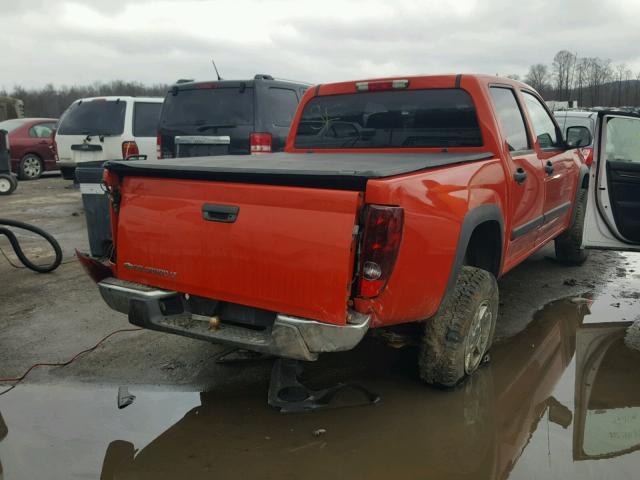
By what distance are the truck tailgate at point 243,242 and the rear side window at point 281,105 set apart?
4.60 m

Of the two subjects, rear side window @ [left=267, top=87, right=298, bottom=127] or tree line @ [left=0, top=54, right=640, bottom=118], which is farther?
tree line @ [left=0, top=54, right=640, bottom=118]

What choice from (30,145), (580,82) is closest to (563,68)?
(580,82)

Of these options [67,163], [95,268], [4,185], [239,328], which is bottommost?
[239,328]

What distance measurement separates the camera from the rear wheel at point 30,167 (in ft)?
49.1

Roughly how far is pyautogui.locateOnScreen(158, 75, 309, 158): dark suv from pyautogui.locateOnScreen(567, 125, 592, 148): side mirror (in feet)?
12.0

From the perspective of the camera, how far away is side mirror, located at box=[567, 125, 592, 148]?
514 centimetres

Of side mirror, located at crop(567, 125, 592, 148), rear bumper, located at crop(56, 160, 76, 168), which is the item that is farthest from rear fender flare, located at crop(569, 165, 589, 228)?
rear bumper, located at crop(56, 160, 76, 168)

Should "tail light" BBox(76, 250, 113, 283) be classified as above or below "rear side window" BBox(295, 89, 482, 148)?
below

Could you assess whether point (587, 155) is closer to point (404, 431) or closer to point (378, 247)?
point (404, 431)

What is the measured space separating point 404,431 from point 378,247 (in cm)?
110

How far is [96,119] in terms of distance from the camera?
10070 millimetres

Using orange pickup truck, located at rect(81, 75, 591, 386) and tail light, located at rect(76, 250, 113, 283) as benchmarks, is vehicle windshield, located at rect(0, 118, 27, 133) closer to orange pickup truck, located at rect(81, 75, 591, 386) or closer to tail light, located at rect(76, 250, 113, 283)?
tail light, located at rect(76, 250, 113, 283)

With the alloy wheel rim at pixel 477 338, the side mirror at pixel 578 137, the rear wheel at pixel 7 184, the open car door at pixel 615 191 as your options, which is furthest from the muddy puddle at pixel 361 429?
the rear wheel at pixel 7 184

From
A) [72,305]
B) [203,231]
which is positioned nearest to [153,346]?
[72,305]
